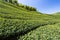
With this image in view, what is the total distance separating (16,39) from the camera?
2642 cm

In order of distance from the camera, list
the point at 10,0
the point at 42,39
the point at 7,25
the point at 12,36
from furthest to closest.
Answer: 1. the point at 10,0
2. the point at 7,25
3. the point at 12,36
4. the point at 42,39

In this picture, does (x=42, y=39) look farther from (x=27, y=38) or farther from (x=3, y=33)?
(x=3, y=33)

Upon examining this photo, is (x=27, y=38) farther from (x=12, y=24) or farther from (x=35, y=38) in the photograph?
(x=12, y=24)

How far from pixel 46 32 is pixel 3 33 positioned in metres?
6.34

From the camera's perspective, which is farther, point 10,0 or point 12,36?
point 10,0

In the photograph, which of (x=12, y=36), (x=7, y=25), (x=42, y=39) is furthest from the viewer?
(x=7, y=25)

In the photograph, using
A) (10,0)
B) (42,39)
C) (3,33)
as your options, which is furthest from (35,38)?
(10,0)

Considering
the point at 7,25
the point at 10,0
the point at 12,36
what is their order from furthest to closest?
→ 1. the point at 10,0
2. the point at 7,25
3. the point at 12,36

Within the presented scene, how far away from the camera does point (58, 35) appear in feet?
86.3

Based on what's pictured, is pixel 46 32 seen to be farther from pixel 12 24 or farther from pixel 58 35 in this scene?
pixel 12 24

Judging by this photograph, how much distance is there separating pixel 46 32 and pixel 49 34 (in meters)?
0.89

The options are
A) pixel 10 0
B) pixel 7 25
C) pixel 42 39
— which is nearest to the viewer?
pixel 42 39

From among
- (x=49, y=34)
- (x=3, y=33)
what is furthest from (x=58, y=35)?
(x=3, y=33)

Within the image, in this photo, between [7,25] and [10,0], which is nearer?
[7,25]
